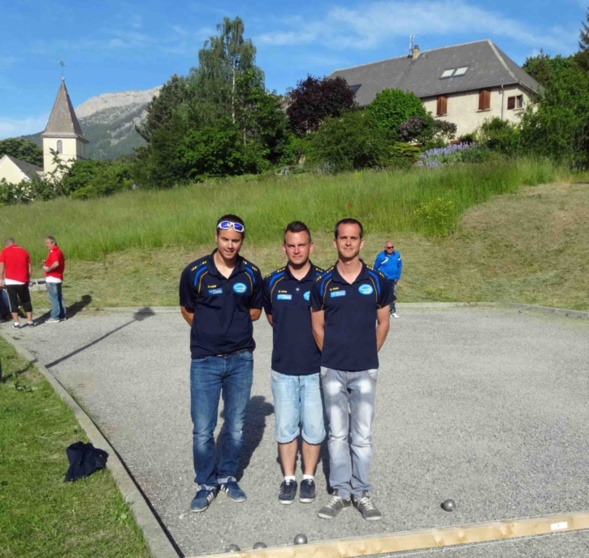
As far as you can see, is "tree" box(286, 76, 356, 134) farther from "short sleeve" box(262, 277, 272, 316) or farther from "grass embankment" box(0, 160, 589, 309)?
"short sleeve" box(262, 277, 272, 316)

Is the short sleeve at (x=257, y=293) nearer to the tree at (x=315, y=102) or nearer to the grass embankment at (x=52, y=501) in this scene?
the grass embankment at (x=52, y=501)

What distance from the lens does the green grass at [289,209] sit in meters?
20.4

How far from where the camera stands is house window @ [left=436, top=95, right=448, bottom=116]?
51438mm

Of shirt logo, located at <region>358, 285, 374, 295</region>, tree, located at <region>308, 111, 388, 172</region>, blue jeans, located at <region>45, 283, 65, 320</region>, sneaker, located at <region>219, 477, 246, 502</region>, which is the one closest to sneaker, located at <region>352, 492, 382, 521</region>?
sneaker, located at <region>219, 477, 246, 502</region>

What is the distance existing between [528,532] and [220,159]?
1349 inches

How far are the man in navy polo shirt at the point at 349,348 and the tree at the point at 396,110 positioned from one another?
40.4 m

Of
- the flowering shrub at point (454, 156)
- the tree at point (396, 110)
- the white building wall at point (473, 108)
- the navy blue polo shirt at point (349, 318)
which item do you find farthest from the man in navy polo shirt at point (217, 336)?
the white building wall at point (473, 108)

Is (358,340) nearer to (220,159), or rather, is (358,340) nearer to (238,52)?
(220,159)

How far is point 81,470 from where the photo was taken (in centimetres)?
471

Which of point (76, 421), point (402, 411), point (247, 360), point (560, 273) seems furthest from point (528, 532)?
point (560, 273)

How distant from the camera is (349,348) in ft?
13.5

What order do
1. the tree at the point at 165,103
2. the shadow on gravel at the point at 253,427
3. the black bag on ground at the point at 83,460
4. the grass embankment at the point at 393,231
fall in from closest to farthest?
the black bag on ground at the point at 83,460 → the shadow on gravel at the point at 253,427 → the grass embankment at the point at 393,231 → the tree at the point at 165,103

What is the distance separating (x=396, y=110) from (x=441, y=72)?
13.2 m

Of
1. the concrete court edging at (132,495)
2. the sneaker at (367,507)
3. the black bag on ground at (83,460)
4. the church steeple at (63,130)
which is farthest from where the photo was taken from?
the church steeple at (63,130)
